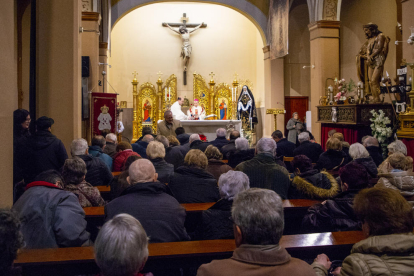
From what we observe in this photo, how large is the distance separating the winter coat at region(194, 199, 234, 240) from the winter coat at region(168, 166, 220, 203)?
99cm

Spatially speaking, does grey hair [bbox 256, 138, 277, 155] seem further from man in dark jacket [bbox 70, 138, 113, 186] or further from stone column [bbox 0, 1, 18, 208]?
stone column [bbox 0, 1, 18, 208]

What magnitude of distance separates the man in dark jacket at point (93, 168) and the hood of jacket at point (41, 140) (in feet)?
1.43

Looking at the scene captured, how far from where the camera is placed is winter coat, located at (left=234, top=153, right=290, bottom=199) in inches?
171

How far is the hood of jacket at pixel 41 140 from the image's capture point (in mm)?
5137

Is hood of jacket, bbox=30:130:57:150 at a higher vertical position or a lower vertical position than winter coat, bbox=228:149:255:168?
higher

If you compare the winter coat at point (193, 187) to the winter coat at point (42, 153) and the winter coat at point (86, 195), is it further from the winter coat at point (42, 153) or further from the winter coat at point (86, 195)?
the winter coat at point (42, 153)

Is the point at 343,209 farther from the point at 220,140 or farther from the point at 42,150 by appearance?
the point at 220,140

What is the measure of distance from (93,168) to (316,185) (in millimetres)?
2469

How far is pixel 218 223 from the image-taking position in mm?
3041

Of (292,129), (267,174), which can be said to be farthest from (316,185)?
(292,129)

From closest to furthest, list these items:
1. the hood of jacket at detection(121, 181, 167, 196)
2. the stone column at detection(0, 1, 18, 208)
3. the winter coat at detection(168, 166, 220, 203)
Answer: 1. the hood of jacket at detection(121, 181, 167, 196)
2. the stone column at detection(0, 1, 18, 208)
3. the winter coat at detection(168, 166, 220, 203)

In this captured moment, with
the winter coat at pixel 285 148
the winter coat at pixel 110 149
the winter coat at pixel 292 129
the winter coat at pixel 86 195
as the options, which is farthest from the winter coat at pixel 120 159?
the winter coat at pixel 292 129

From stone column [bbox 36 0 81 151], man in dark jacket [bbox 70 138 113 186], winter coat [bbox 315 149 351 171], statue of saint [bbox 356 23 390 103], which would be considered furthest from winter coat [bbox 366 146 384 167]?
stone column [bbox 36 0 81 151]

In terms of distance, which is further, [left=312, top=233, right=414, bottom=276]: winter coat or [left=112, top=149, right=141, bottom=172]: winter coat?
[left=112, top=149, right=141, bottom=172]: winter coat
